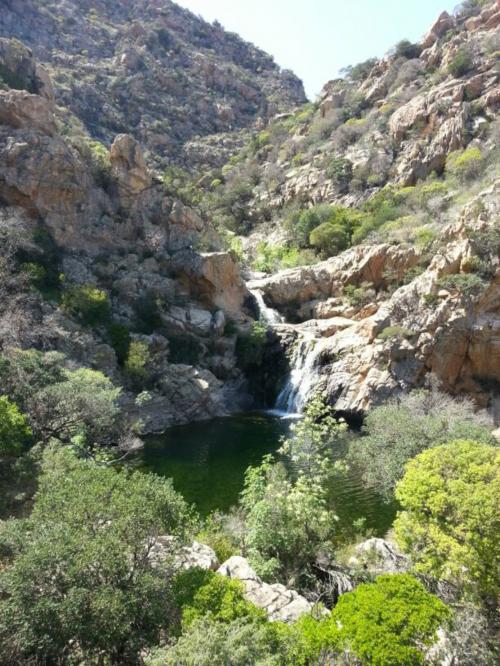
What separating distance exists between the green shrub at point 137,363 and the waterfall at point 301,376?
34.6 feet

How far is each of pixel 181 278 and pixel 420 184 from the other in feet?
91.8

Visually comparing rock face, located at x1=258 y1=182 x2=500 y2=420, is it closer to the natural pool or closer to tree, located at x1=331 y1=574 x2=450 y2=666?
the natural pool

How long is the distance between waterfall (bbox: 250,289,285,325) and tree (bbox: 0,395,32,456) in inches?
1091

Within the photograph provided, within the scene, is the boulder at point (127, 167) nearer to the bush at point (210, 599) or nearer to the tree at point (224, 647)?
the bush at point (210, 599)

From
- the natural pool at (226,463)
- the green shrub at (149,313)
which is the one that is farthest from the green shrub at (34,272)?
the natural pool at (226,463)

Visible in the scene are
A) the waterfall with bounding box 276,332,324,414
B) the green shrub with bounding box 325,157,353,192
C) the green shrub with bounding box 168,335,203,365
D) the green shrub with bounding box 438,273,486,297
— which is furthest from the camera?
the green shrub with bounding box 325,157,353,192

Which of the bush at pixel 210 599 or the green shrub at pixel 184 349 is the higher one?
the bush at pixel 210 599

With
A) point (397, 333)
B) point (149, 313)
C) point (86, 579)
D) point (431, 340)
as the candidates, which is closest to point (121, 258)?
point (149, 313)

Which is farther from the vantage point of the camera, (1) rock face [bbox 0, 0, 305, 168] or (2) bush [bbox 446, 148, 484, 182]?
(1) rock face [bbox 0, 0, 305, 168]

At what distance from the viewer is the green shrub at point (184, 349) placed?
109 feet

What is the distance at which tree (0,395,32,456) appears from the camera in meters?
13.0

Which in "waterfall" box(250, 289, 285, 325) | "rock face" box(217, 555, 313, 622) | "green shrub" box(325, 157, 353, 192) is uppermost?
"green shrub" box(325, 157, 353, 192)

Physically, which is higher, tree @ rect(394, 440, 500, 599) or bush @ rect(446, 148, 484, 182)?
bush @ rect(446, 148, 484, 182)

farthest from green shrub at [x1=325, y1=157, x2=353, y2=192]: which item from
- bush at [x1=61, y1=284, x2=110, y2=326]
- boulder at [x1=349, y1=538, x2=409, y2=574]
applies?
boulder at [x1=349, y1=538, x2=409, y2=574]
